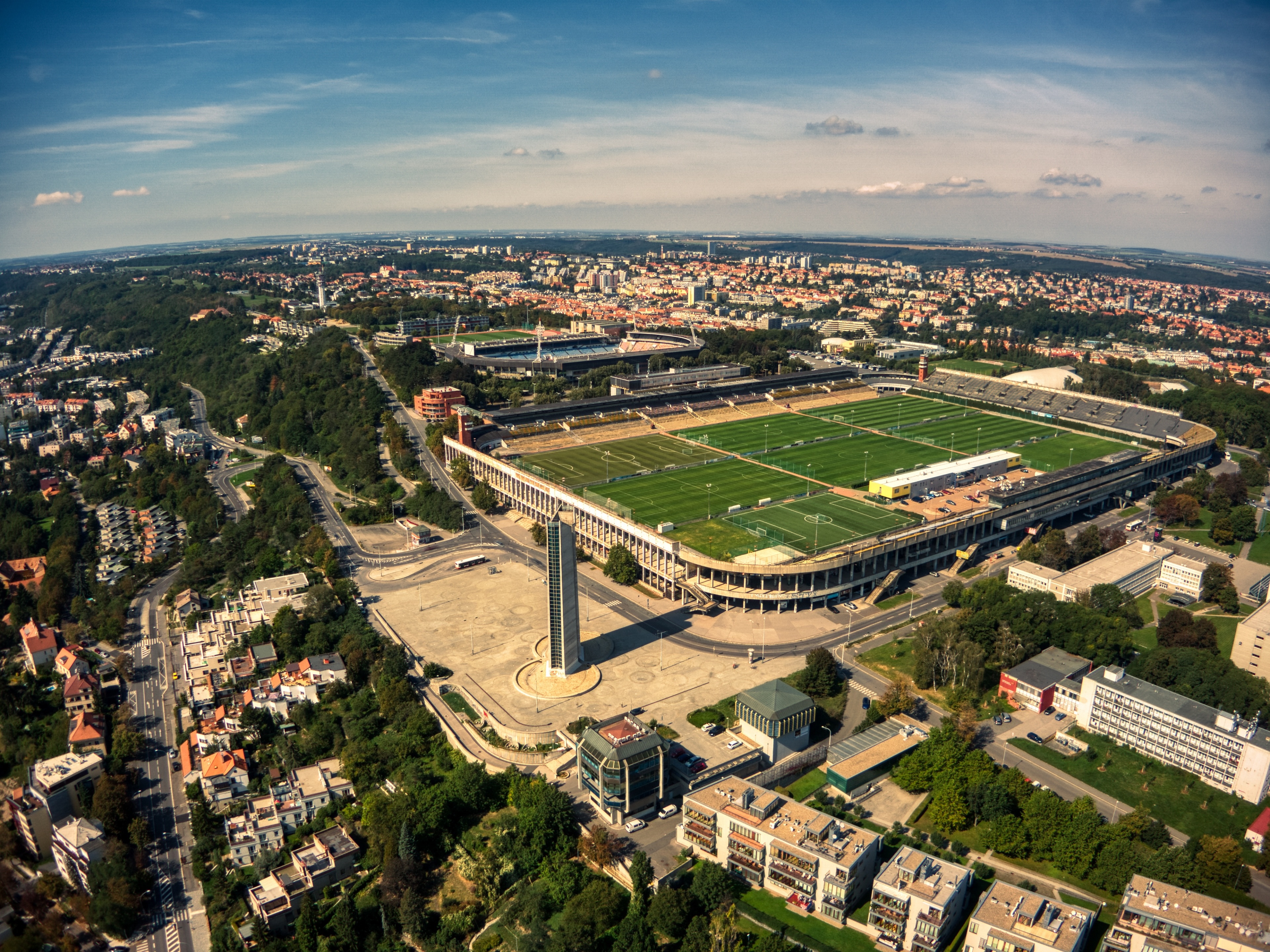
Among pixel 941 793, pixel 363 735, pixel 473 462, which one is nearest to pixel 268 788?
pixel 363 735

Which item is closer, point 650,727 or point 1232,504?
point 650,727

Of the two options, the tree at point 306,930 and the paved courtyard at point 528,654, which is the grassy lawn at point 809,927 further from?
the tree at point 306,930

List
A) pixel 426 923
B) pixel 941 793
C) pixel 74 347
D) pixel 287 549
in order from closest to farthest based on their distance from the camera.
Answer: pixel 426 923 < pixel 941 793 < pixel 287 549 < pixel 74 347

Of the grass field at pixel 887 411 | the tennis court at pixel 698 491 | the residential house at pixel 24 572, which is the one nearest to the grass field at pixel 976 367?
the grass field at pixel 887 411

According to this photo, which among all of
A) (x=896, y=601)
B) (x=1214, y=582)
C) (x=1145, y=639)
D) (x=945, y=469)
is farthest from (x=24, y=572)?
(x=1214, y=582)

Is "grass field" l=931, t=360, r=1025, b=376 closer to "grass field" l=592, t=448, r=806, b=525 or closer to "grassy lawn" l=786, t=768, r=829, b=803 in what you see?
"grass field" l=592, t=448, r=806, b=525

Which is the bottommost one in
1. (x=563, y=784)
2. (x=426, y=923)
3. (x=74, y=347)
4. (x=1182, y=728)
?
(x=426, y=923)

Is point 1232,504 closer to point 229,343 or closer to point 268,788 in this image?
point 268,788
